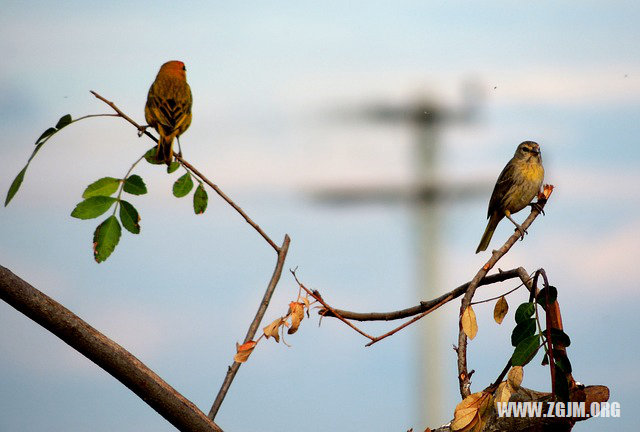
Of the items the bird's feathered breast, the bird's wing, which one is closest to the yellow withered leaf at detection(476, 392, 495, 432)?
the bird's feathered breast

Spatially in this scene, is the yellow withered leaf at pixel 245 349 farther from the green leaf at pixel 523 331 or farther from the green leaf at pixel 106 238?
the green leaf at pixel 523 331

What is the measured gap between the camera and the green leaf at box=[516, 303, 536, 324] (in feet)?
6.94

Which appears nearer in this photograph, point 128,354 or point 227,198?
point 128,354

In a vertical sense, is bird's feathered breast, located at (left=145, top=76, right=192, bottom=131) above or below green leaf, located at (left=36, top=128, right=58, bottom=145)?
above

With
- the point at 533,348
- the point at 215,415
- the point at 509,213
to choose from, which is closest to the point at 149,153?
the point at 215,415

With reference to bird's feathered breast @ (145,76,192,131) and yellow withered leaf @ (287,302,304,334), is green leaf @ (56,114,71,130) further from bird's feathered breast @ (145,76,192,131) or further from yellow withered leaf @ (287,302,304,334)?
bird's feathered breast @ (145,76,192,131)

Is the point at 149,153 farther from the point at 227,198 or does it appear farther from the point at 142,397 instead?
the point at 142,397

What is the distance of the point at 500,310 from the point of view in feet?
7.67

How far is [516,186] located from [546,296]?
262 centimetres

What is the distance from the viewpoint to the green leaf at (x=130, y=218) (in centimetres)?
221

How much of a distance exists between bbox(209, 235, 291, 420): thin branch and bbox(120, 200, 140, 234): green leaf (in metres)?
0.52

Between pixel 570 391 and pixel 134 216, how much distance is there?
135 centimetres

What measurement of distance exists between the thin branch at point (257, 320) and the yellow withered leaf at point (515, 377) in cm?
84

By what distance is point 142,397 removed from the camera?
7.04 ft
